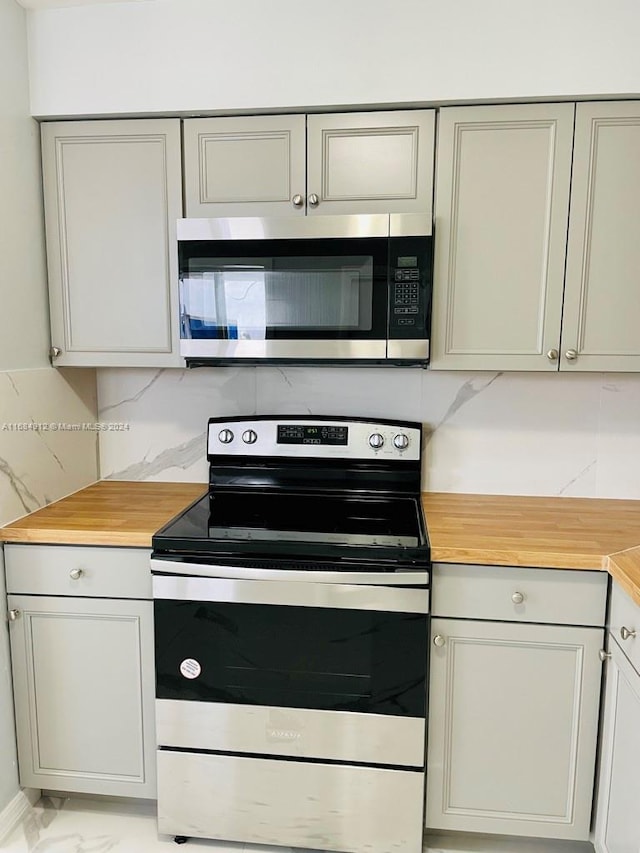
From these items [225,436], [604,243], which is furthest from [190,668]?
[604,243]

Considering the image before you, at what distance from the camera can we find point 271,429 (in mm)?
2037

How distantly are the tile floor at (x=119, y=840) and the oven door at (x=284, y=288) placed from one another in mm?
1413

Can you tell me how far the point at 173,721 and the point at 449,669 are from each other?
2.50 ft

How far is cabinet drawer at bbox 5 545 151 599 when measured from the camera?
164 centimetres

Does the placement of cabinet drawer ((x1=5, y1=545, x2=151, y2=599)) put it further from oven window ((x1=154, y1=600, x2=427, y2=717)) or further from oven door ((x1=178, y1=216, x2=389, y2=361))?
oven door ((x1=178, y1=216, x2=389, y2=361))

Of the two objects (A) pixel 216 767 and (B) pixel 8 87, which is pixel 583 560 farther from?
(B) pixel 8 87

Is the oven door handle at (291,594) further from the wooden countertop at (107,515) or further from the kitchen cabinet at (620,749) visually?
the kitchen cabinet at (620,749)

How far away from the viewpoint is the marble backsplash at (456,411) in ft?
6.56

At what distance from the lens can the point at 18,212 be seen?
1.74 m

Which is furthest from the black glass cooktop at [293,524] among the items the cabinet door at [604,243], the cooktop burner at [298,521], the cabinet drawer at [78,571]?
the cabinet door at [604,243]

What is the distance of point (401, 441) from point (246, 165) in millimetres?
984

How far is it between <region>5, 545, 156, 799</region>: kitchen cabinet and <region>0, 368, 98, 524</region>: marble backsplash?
0.19 m

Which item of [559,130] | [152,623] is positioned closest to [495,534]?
[152,623]

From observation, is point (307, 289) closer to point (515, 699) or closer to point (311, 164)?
point (311, 164)
